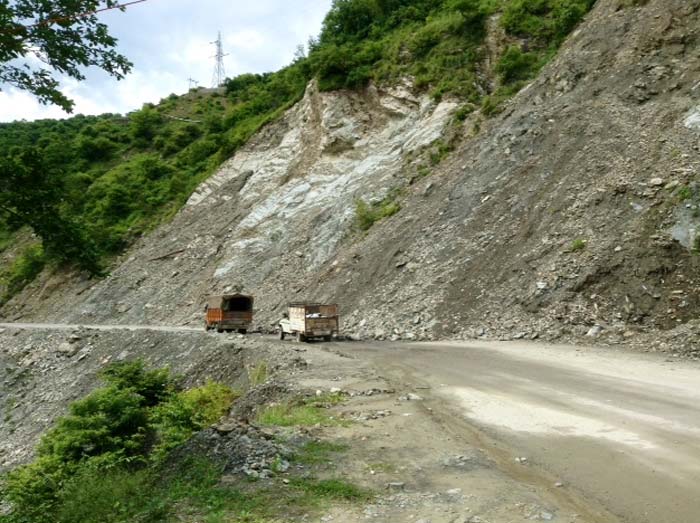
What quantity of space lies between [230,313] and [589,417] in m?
20.7

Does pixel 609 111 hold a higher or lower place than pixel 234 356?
higher

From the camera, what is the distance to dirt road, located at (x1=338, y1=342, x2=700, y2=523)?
5531 millimetres

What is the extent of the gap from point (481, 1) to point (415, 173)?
14963 mm

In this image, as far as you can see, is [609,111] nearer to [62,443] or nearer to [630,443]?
[630,443]

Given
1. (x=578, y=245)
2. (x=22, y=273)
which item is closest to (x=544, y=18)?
(x=578, y=245)

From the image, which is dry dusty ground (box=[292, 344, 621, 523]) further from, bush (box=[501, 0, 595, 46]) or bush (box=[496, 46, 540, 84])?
bush (box=[501, 0, 595, 46])

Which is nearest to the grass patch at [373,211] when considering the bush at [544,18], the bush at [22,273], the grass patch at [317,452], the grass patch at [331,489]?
the bush at [544,18]

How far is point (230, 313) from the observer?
1067 inches

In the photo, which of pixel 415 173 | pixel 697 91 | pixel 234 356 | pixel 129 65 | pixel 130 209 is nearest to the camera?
pixel 129 65

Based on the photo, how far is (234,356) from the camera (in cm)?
1880

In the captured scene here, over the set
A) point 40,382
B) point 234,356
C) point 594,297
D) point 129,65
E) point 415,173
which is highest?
point 415,173

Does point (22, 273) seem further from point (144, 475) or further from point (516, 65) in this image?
point (144, 475)

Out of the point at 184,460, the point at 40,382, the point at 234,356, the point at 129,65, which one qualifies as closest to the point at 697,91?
the point at 234,356

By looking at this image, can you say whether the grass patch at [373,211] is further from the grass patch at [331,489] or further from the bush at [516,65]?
the grass patch at [331,489]
